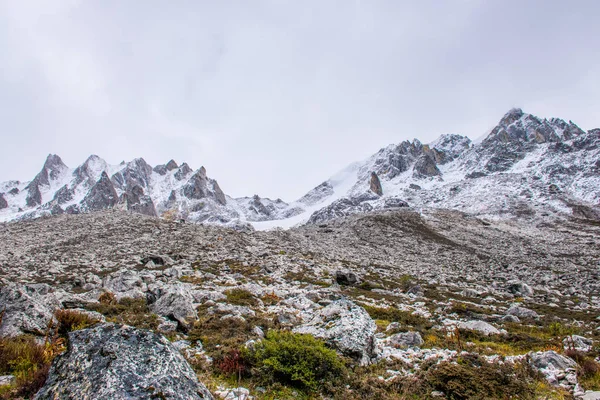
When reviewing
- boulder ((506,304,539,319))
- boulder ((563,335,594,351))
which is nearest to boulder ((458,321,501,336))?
boulder ((563,335,594,351))

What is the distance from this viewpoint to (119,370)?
4902 millimetres

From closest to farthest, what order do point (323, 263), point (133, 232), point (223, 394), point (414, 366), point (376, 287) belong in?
1. point (223, 394)
2. point (414, 366)
3. point (376, 287)
4. point (323, 263)
5. point (133, 232)

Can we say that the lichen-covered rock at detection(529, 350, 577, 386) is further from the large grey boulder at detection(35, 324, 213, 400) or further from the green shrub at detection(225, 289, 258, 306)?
the green shrub at detection(225, 289, 258, 306)

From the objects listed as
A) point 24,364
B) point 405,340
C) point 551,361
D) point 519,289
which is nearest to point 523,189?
point 519,289

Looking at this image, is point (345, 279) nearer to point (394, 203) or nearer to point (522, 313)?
point (522, 313)

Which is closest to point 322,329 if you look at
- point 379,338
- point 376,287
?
point 379,338

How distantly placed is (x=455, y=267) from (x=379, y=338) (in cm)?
3432

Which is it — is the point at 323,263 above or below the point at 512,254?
above

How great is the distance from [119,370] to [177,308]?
7472 mm

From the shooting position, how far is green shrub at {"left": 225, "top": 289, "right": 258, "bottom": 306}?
15.5 metres

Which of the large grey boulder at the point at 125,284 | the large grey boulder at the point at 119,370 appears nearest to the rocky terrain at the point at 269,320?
the large grey boulder at the point at 119,370

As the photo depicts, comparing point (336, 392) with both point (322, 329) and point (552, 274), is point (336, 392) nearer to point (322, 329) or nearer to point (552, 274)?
point (322, 329)

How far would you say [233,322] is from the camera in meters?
11.4

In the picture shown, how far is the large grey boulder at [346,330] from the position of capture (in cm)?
912
